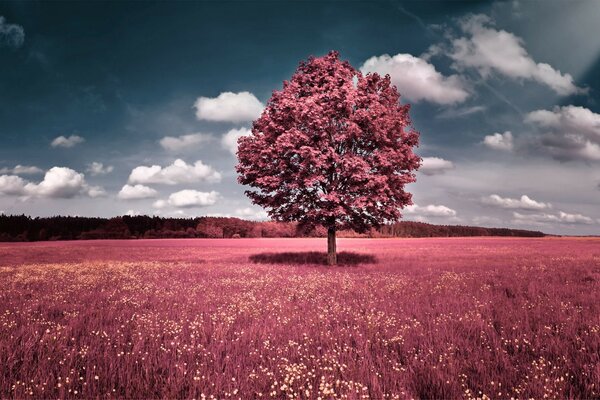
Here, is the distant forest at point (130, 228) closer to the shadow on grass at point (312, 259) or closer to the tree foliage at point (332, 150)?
the shadow on grass at point (312, 259)

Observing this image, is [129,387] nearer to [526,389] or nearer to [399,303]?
[526,389]

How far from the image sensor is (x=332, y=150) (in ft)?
70.1

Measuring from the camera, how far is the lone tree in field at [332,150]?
2152cm

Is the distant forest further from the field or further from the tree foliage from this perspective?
the field

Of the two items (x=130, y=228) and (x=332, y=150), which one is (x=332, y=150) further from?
(x=130, y=228)

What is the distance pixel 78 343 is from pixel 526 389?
8.15 m

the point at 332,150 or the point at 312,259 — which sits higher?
the point at 332,150

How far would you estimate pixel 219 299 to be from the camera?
1158cm

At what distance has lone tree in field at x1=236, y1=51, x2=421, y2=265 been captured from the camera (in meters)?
21.5

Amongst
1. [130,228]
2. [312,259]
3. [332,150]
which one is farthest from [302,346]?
[130,228]

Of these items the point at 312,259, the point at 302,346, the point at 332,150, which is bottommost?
the point at 312,259

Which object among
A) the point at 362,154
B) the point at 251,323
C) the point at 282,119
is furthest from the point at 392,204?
the point at 251,323

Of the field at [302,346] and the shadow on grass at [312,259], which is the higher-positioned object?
the field at [302,346]

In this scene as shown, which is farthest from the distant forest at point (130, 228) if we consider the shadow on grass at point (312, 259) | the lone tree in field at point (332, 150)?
the lone tree in field at point (332, 150)
